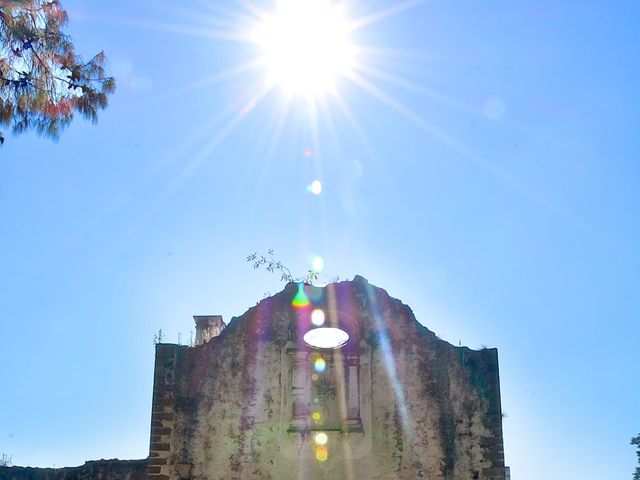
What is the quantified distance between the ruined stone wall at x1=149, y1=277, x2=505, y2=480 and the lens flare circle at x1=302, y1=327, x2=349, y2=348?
93 millimetres

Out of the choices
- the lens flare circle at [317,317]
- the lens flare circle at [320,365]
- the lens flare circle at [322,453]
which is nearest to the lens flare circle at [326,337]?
the lens flare circle at [317,317]

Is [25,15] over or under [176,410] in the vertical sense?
over

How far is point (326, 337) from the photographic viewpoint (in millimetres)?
12328

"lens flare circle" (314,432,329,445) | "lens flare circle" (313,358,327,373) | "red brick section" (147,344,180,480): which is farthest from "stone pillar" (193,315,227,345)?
"lens flare circle" (314,432,329,445)

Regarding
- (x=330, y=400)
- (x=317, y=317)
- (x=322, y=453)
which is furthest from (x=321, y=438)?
(x=317, y=317)

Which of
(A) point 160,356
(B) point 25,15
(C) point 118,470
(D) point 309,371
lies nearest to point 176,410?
(A) point 160,356

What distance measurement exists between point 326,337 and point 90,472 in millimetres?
4981

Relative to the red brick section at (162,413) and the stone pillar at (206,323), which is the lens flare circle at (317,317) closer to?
the red brick section at (162,413)

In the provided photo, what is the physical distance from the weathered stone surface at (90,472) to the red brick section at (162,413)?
2705mm

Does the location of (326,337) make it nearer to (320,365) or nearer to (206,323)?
(320,365)

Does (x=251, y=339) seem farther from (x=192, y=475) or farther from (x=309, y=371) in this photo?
(x=192, y=475)

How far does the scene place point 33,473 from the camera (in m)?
14.3

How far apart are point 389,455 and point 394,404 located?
2.31ft

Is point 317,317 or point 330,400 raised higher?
point 317,317
